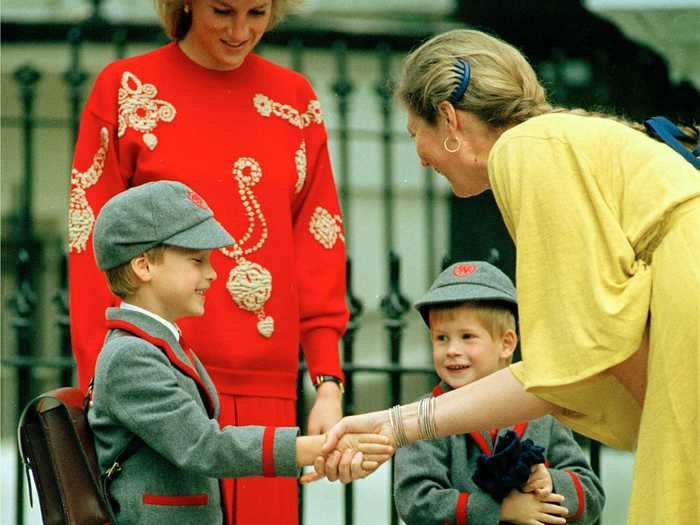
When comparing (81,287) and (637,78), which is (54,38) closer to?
(637,78)

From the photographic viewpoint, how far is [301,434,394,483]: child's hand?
3480 millimetres

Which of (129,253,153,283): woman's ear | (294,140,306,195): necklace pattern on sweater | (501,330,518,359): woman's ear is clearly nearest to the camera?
(129,253,153,283): woman's ear

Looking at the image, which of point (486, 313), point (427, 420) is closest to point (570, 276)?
point (427, 420)

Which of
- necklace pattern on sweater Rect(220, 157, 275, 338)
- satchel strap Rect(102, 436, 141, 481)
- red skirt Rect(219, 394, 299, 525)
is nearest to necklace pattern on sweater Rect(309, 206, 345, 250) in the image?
necklace pattern on sweater Rect(220, 157, 275, 338)

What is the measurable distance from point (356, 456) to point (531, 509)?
52 centimetres

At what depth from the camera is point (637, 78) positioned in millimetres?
6906

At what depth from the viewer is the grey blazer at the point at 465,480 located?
382 centimetres

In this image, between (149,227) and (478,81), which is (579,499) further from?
(149,227)

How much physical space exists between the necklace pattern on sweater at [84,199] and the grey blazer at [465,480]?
943 millimetres

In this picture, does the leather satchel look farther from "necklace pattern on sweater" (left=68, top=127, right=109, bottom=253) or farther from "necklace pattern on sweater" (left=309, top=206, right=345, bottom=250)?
"necklace pattern on sweater" (left=309, top=206, right=345, bottom=250)

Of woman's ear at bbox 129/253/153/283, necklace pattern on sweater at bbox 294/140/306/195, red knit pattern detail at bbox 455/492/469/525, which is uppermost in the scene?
necklace pattern on sweater at bbox 294/140/306/195

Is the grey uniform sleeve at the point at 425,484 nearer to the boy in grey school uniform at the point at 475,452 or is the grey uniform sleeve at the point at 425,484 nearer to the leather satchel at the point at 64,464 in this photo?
the boy in grey school uniform at the point at 475,452

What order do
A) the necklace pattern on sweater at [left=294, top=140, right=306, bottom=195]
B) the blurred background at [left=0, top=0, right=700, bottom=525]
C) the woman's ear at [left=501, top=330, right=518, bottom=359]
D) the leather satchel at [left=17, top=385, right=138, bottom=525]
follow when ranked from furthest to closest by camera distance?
1. the blurred background at [left=0, top=0, right=700, bottom=525]
2. the woman's ear at [left=501, top=330, right=518, bottom=359]
3. the necklace pattern on sweater at [left=294, top=140, right=306, bottom=195]
4. the leather satchel at [left=17, top=385, right=138, bottom=525]

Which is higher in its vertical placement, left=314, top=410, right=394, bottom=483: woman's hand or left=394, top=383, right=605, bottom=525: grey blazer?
left=314, top=410, right=394, bottom=483: woman's hand
